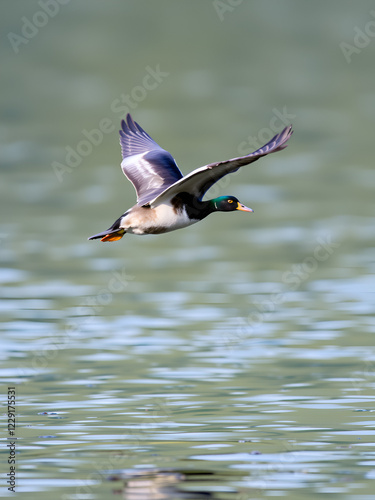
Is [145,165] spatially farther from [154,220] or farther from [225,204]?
[154,220]

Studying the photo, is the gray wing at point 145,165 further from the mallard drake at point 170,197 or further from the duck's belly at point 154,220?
the duck's belly at point 154,220

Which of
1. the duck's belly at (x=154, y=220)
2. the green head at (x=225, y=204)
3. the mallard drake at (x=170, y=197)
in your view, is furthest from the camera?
the green head at (x=225, y=204)

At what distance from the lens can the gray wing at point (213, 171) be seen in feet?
52.3

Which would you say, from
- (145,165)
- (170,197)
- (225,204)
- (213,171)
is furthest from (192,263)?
(213,171)

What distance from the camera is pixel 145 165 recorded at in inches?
800

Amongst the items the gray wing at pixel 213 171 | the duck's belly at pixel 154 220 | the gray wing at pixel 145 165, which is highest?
the gray wing at pixel 145 165

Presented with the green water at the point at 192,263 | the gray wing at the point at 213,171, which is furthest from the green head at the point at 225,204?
the green water at the point at 192,263

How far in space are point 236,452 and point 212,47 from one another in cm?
6420

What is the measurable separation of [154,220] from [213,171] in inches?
57.2

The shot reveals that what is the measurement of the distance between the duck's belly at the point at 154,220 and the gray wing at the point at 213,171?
15 centimetres

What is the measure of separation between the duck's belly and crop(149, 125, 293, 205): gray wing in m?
0.15

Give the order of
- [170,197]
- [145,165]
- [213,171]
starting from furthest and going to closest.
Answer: [145,165] < [170,197] < [213,171]

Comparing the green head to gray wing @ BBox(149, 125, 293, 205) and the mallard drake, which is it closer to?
the mallard drake

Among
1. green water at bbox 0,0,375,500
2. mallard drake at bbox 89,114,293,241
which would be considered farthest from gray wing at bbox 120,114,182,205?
green water at bbox 0,0,375,500
